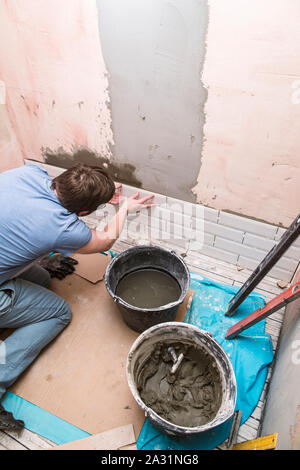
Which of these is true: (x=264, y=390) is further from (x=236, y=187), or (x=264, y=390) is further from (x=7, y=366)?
(x=7, y=366)

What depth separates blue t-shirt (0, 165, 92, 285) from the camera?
120 cm

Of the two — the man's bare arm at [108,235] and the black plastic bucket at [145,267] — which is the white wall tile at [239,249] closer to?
the black plastic bucket at [145,267]

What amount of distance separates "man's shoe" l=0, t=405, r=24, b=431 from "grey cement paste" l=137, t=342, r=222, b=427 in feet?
1.93

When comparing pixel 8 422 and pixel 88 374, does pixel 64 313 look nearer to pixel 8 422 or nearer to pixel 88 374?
pixel 88 374

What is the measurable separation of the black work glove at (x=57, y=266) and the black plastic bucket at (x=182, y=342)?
2.96ft

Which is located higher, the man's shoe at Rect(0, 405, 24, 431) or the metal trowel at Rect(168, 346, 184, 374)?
the metal trowel at Rect(168, 346, 184, 374)

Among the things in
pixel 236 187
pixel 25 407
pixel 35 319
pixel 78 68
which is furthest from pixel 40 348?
pixel 78 68

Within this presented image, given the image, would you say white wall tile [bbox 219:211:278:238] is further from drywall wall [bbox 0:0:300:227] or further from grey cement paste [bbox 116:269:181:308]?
grey cement paste [bbox 116:269:181:308]

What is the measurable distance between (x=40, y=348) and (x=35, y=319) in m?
0.16

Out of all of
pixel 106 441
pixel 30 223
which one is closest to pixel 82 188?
pixel 30 223

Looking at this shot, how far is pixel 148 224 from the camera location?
2152mm

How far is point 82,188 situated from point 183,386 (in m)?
1.09

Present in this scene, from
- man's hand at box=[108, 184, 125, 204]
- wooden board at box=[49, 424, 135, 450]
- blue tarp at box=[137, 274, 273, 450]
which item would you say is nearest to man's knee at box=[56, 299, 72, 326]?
wooden board at box=[49, 424, 135, 450]

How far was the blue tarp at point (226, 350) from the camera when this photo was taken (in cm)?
124
